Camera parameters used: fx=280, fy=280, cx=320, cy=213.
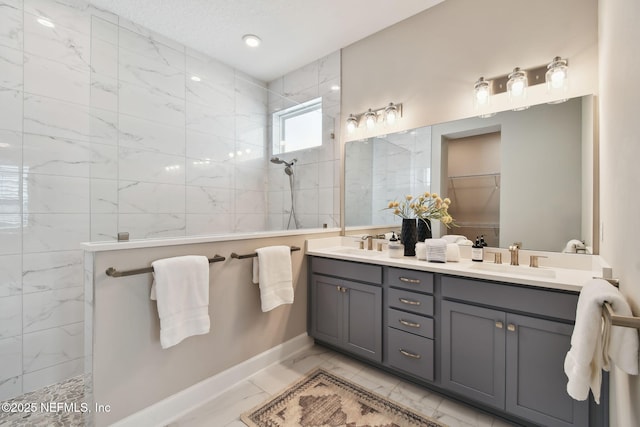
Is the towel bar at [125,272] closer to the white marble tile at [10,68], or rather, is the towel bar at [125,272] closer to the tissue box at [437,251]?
the white marble tile at [10,68]

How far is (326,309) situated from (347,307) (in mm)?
236

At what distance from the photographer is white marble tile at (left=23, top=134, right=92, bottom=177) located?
1.92 m

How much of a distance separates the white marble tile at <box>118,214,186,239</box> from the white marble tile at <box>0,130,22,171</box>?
670 mm

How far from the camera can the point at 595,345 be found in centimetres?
81

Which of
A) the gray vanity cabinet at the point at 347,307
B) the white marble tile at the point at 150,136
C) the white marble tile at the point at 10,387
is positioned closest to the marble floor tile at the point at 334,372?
the gray vanity cabinet at the point at 347,307

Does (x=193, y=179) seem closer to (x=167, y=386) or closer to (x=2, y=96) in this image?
(x=2, y=96)

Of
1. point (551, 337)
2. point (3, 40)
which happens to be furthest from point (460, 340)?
point (3, 40)

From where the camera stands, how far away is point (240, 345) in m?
2.01

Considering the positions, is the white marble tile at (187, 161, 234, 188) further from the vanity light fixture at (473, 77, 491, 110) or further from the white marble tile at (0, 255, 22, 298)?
the vanity light fixture at (473, 77, 491, 110)

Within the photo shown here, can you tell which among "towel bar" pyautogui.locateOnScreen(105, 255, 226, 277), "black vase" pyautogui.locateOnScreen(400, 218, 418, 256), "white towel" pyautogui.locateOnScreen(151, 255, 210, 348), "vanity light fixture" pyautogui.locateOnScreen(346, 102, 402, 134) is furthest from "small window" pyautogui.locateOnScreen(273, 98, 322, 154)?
"towel bar" pyautogui.locateOnScreen(105, 255, 226, 277)

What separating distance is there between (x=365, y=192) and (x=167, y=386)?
2.11 meters

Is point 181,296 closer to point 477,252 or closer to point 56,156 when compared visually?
point 56,156

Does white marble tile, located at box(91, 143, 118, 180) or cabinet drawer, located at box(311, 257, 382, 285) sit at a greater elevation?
white marble tile, located at box(91, 143, 118, 180)

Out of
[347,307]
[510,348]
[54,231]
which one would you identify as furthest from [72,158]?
[510,348]
